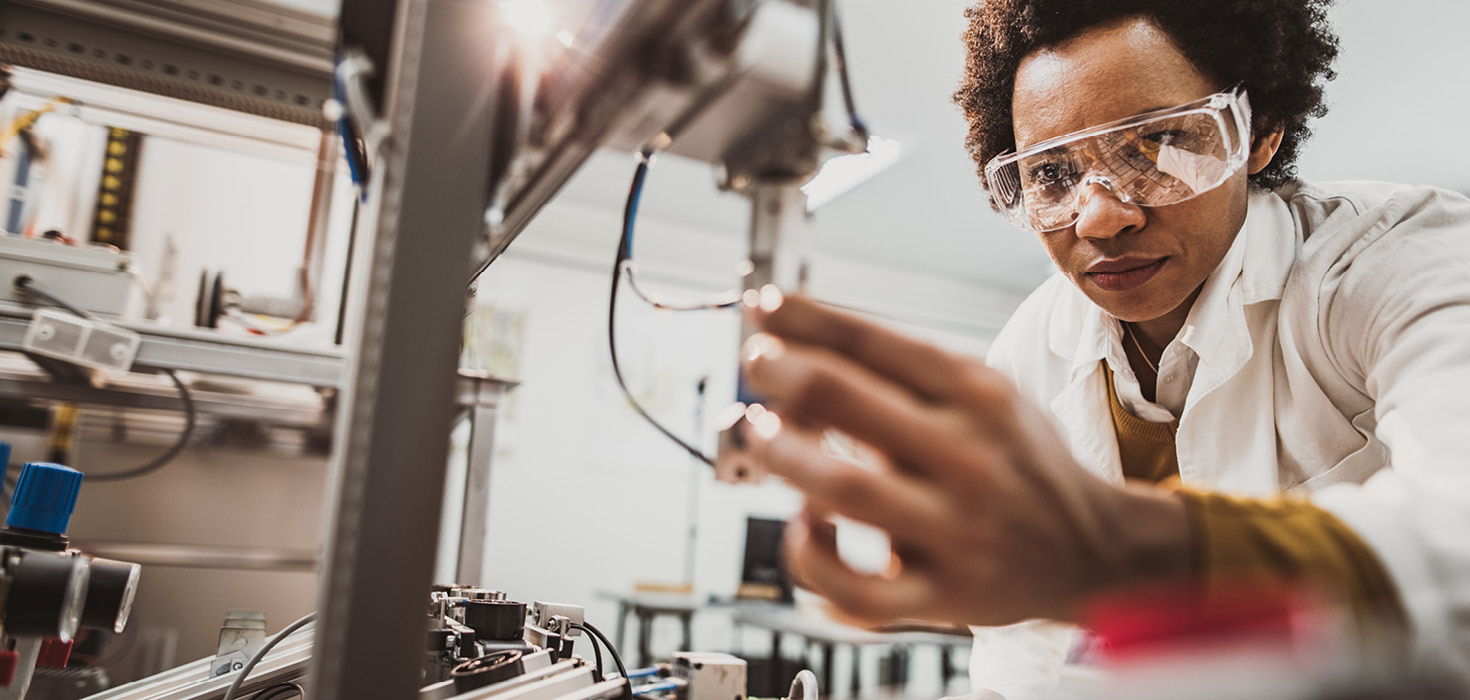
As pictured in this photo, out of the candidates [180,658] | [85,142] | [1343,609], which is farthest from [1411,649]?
[85,142]

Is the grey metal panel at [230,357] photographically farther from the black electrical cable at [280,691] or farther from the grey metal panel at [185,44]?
the black electrical cable at [280,691]

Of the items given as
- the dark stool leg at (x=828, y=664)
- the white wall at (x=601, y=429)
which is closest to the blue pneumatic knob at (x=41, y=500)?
the dark stool leg at (x=828, y=664)

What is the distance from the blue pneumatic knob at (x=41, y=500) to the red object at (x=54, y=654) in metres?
0.27

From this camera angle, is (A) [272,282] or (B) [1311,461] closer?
(B) [1311,461]

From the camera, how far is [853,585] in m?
0.39

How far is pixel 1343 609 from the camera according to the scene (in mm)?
406

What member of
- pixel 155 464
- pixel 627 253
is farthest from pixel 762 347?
pixel 155 464

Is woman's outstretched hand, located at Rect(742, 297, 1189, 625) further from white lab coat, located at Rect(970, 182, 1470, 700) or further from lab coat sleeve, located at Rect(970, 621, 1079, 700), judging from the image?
lab coat sleeve, located at Rect(970, 621, 1079, 700)

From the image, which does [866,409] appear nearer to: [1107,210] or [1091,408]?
[1107,210]

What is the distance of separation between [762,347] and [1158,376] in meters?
0.96

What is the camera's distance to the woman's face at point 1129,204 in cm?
100

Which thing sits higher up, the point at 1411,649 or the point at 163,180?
the point at 163,180

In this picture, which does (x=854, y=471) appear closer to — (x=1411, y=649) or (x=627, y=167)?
(x=1411, y=649)

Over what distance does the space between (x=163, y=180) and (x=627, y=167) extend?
8.38 feet
